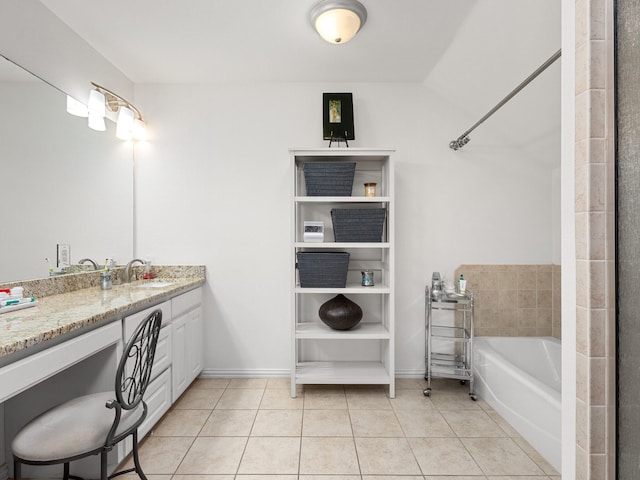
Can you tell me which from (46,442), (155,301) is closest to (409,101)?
(155,301)

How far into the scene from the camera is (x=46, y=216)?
6.63ft

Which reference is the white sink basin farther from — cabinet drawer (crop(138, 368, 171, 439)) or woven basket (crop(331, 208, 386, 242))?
woven basket (crop(331, 208, 386, 242))

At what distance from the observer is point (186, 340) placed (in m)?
2.51

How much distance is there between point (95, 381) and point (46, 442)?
18.9 inches

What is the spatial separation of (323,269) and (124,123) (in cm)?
194

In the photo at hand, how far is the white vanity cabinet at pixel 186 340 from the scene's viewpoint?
232 cm

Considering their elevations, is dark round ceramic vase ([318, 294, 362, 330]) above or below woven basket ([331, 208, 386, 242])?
below

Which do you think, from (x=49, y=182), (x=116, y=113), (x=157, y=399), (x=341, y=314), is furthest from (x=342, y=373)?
(x=116, y=113)

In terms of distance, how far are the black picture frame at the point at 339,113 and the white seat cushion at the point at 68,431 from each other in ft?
7.57

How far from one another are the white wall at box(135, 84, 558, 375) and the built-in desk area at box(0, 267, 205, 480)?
46 centimetres

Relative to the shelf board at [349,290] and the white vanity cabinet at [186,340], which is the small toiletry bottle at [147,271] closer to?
the white vanity cabinet at [186,340]

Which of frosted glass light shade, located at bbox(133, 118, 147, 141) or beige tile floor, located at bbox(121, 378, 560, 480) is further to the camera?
frosted glass light shade, located at bbox(133, 118, 147, 141)

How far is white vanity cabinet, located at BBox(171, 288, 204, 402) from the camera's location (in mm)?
2318

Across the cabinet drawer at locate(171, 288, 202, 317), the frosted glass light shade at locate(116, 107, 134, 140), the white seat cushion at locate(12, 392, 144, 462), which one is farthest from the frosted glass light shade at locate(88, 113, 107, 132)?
the white seat cushion at locate(12, 392, 144, 462)
